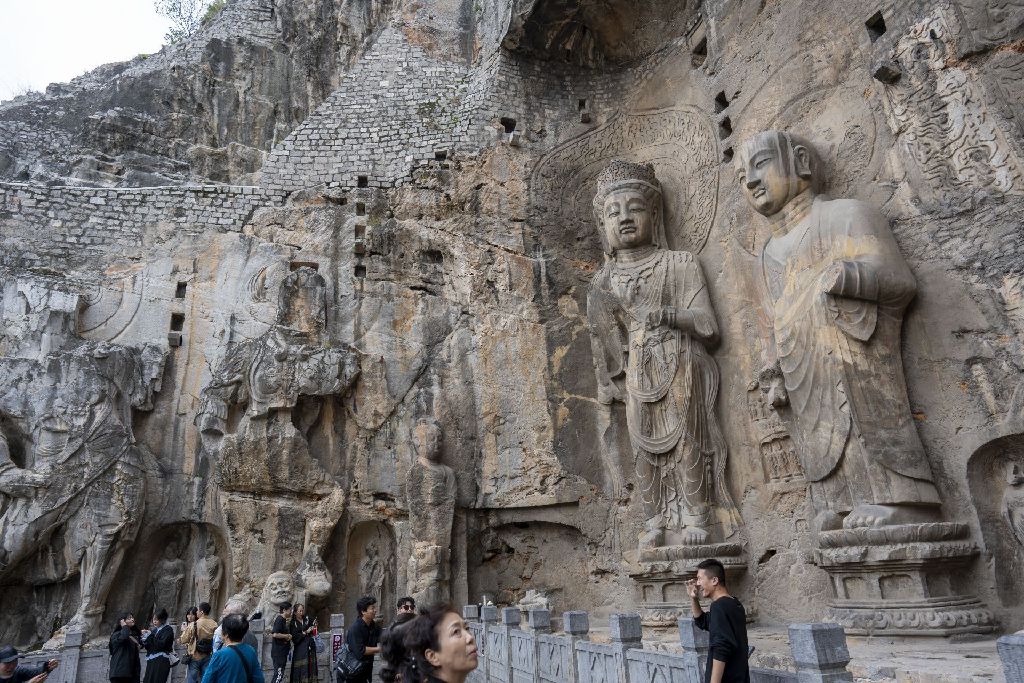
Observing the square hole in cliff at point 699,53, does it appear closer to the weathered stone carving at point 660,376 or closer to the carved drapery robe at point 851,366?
the weathered stone carving at point 660,376

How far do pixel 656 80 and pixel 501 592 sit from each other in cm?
752

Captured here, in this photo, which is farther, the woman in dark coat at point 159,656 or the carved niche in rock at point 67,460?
the carved niche in rock at point 67,460

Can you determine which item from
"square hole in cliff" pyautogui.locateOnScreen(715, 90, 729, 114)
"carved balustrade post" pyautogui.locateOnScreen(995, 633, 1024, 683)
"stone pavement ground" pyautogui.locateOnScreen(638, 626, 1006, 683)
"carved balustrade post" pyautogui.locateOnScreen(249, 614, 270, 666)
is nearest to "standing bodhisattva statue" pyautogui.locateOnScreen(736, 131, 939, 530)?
"stone pavement ground" pyautogui.locateOnScreen(638, 626, 1006, 683)

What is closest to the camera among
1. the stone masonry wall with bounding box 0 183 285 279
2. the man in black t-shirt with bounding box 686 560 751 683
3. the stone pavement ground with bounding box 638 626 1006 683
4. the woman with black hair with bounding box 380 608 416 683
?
the woman with black hair with bounding box 380 608 416 683

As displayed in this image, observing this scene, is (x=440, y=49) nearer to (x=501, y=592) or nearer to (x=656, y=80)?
(x=656, y=80)

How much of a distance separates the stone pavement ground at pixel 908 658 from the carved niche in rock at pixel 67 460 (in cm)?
616

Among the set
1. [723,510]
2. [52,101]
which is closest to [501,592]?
[723,510]

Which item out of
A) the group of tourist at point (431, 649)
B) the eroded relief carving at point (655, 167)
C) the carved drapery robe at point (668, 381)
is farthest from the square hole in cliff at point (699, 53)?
the group of tourist at point (431, 649)

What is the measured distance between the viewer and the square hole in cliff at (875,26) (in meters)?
6.78

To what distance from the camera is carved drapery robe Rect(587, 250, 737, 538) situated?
7230mm

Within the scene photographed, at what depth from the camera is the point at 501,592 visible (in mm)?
8719

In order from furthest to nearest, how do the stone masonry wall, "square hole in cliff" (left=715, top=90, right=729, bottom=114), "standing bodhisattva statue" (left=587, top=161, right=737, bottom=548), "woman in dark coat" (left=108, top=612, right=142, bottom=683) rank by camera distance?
the stone masonry wall
"square hole in cliff" (left=715, top=90, right=729, bottom=114)
"standing bodhisattva statue" (left=587, top=161, right=737, bottom=548)
"woman in dark coat" (left=108, top=612, right=142, bottom=683)

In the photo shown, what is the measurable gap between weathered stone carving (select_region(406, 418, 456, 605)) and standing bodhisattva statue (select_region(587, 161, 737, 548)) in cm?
225

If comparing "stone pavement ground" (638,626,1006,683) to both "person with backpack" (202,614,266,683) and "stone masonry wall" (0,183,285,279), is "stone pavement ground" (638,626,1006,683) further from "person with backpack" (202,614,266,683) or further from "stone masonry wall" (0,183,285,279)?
"stone masonry wall" (0,183,285,279)
